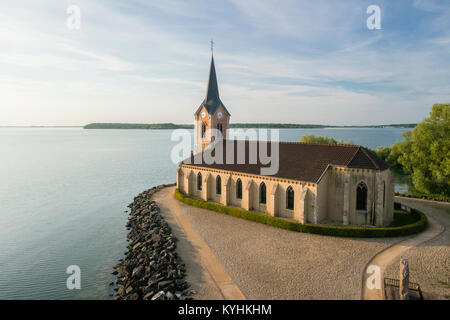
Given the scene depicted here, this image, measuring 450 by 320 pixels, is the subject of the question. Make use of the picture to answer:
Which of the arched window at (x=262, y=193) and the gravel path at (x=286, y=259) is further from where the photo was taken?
the arched window at (x=262, y=193)

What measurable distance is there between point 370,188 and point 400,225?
5141 mm

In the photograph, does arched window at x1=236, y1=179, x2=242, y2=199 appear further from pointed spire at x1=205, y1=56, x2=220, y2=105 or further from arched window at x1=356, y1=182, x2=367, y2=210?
pointed spire at x1=205, y1=56, x2=220, y2=105

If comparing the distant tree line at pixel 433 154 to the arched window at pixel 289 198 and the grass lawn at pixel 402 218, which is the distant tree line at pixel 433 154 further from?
the arched window at pixel 289 198

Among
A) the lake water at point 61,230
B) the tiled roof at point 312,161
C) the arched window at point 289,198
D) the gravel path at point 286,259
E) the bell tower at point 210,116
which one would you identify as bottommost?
the lake water at point 61,230

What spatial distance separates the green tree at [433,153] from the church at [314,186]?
1909 centimetres

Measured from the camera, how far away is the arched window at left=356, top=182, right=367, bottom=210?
93.9ft

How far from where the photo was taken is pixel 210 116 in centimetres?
4181

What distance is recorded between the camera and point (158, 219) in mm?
32250

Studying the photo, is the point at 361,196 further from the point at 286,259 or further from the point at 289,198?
the point at 286,259

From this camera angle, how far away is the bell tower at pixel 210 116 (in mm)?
42188

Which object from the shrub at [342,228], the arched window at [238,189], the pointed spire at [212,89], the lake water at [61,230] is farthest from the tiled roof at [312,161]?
the lake water at [61,230]

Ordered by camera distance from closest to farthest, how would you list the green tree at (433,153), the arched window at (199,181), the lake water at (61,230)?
the lake water at (61,230) → the arched window at (199,181) → the green tree at (433,153)

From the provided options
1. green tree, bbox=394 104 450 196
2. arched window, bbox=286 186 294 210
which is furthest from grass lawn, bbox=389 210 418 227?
green tree, bbox=394 104 450 196
